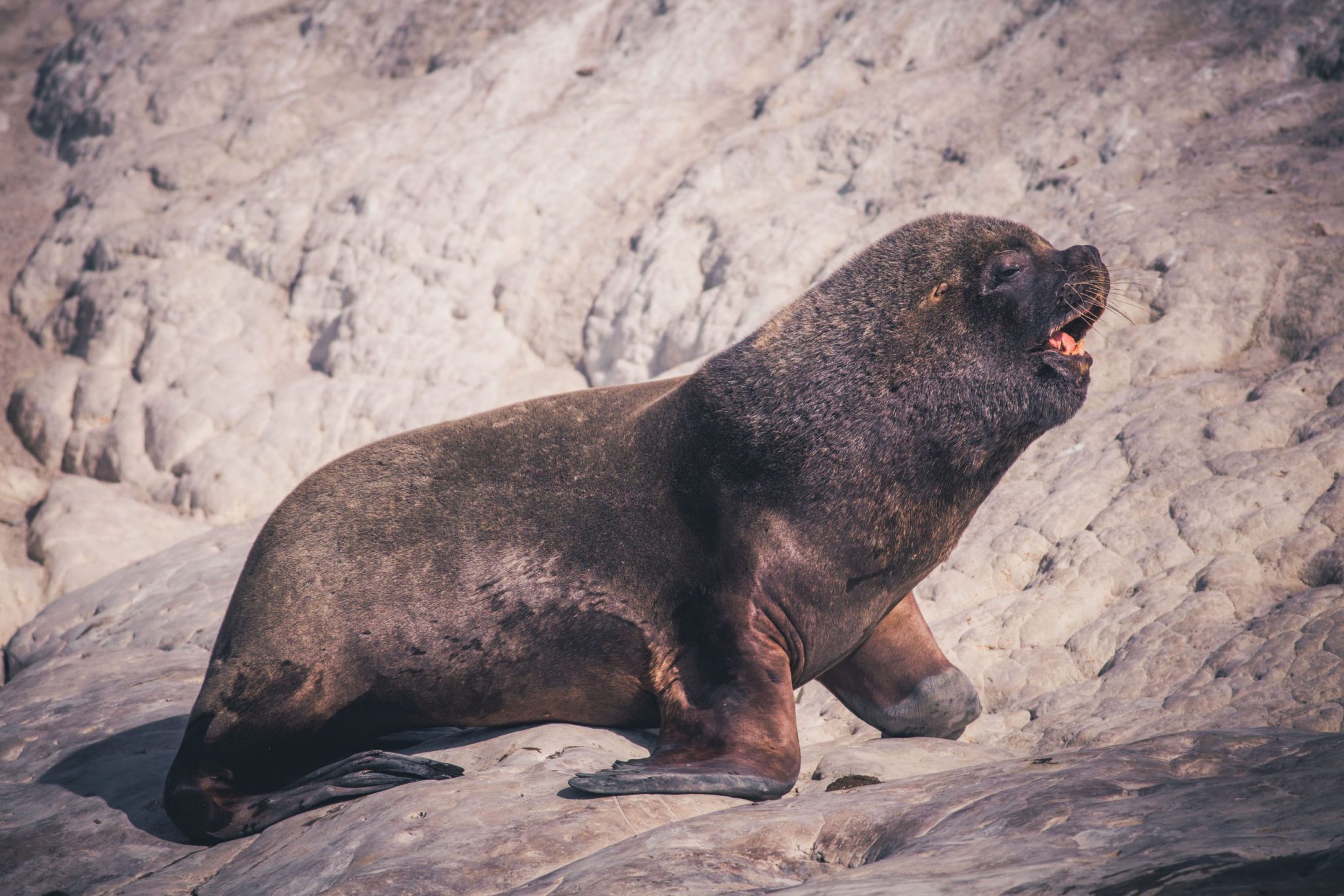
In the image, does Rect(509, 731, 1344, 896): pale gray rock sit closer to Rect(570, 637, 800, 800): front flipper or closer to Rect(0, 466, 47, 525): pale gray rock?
Rect(570, 637, 800, 800): front flipper

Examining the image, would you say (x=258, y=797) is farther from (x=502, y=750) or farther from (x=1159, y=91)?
(x=1159, y=91)

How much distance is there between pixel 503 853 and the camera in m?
3.32

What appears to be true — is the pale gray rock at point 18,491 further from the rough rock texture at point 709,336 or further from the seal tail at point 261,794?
the seal tail at point 261,794

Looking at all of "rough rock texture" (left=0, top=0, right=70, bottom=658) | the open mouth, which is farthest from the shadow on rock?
"rough rock texture" (left=0, top=0, right=70, bottom=658)

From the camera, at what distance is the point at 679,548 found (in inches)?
178

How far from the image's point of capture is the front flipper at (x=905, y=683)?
4879 millimetres

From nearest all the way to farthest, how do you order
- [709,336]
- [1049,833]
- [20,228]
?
[1049,833]
[709,336]
[20,228]

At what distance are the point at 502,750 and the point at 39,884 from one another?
1.75 m

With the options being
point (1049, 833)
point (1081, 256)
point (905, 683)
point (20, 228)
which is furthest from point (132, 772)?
point (20, 228)

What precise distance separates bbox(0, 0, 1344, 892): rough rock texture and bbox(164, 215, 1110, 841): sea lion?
34 centimetres

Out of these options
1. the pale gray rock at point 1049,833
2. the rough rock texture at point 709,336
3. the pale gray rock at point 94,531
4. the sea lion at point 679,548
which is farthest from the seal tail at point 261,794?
the pale gray rock at point 94,531

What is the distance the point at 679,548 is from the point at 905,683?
127cm

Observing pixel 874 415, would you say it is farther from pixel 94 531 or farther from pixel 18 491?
pixel 18 491

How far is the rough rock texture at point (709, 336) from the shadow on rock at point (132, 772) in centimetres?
4
